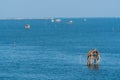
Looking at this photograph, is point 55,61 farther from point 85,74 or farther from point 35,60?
point 85,74

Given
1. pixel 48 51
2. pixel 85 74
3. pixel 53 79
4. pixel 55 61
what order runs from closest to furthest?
pixel 53 79, pixel 85 74, pixel 55 61, pixel 48 51

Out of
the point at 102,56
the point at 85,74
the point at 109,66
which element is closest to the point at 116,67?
the point at 109,66

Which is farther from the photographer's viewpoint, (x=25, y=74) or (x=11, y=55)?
(x=11, y=55)

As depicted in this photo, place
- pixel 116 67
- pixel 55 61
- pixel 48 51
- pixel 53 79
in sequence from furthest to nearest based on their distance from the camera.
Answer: pixel 48 51
pixel 55 61
pixel 116 67
pixel 53 79

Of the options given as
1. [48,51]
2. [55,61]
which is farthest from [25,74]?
[48,51]

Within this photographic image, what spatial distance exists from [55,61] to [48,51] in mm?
28580

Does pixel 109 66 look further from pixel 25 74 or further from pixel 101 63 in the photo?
pixel 25 74

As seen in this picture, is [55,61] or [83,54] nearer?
[55,61]

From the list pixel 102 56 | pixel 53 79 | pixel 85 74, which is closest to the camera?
pixel 53 79

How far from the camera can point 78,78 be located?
109500 millimetres

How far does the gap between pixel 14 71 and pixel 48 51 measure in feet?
150

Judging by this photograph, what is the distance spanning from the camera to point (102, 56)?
148 m

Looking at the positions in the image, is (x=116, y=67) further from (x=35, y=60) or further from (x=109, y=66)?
(x=35, y=60)

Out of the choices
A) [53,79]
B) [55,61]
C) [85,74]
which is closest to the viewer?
[53,79]
